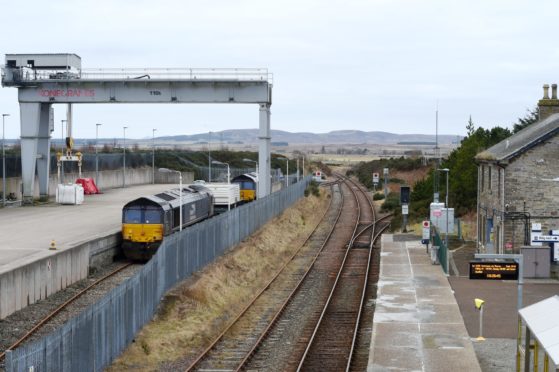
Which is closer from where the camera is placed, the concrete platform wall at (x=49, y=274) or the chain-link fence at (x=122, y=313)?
the chain-link fence at (x=122, y=313)

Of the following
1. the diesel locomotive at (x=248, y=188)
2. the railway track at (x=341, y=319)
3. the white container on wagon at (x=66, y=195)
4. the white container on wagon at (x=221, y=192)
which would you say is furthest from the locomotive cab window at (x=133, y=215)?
the diesel locomotive at (x=248, y=188)

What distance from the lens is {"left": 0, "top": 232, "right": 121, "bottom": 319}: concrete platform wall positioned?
2353cm

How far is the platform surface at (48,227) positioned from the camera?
101 feet

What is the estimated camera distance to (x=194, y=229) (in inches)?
1202

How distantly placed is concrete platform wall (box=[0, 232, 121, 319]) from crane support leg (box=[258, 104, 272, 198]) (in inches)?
625

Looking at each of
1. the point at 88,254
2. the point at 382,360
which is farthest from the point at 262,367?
the point at 88,254

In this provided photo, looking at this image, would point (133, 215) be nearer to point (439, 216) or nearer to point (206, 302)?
point (206, 302)

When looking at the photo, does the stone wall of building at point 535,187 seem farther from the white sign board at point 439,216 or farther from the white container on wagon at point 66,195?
the white container on wagon at point 66,195

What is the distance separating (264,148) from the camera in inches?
1924

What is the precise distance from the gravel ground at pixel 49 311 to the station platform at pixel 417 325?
863 centimetres

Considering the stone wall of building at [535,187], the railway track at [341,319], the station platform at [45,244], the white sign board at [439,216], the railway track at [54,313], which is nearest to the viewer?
the railway track at [54,313]

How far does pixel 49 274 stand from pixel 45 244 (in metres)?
6.62

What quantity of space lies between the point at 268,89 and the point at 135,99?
24.6ft

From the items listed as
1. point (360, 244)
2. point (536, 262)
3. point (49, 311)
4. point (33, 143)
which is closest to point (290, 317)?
point (49, 311)
